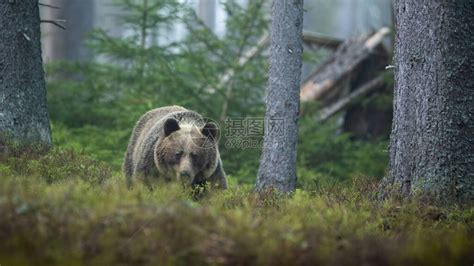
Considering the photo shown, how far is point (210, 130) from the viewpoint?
28.6 ft

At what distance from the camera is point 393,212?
7238 millimetres

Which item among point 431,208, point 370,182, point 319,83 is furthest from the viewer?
point 319,83

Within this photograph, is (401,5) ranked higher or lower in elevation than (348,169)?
higher

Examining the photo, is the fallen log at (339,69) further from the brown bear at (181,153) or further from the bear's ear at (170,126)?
the bear's ear at (170,126)

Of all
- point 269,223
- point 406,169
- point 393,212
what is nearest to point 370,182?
point 406,169

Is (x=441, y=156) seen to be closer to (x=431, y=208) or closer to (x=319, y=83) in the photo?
(x=431, y=208)

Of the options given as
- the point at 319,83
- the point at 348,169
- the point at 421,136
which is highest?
the point at 319,83

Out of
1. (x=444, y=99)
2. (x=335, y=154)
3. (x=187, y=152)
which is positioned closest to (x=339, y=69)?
(x=335, y=154)

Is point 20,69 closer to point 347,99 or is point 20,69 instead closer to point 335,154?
point 335,154

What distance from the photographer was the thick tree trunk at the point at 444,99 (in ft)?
24.7

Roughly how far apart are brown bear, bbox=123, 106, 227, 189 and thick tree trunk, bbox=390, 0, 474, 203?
2.74 metres

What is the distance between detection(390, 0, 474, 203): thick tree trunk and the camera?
7.53 m

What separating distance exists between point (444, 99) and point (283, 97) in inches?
99.2

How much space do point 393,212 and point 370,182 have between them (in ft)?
6.01
